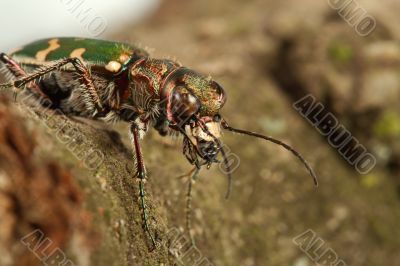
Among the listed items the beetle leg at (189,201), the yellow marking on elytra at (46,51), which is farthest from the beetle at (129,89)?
the beetle leg at (189,201)

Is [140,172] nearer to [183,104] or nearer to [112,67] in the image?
[183,104]

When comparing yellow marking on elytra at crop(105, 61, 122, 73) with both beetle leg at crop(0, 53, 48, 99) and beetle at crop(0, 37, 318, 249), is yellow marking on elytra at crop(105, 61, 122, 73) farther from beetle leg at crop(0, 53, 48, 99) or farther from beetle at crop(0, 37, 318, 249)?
beetle leg at crop(0, 53, 48, 99)

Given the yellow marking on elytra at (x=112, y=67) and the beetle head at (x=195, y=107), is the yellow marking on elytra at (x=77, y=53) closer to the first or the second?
the yellow marking on elytra at (x=112, y=67)

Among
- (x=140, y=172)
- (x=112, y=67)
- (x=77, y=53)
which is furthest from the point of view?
(x=77, y=53)

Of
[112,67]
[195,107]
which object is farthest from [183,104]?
[112,67]

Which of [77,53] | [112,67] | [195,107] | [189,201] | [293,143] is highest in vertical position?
[293,143]

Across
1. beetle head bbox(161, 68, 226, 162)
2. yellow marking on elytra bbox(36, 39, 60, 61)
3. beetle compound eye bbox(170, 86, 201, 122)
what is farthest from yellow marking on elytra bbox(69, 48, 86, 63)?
beetle compound eye bbox(170, 86, 201, 122)
